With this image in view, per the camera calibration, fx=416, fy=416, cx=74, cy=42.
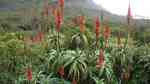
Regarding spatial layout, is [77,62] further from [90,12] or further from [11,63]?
[90,12]

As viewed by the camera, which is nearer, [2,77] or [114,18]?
[2,77]

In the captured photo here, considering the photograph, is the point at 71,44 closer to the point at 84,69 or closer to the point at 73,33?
the point at 73,33

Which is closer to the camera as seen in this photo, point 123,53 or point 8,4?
point 123,53

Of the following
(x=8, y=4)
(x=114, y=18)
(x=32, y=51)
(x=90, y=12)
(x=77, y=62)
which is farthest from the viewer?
(x=8, y=4)

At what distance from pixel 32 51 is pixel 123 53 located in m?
2.47

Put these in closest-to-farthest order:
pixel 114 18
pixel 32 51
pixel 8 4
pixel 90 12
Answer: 1. pixel 32 51
2. pixel 114 18
3. pixel 90 12
4. pixel 8 4

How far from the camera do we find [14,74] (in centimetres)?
1066

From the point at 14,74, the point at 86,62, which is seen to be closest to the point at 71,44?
the point at 86,62

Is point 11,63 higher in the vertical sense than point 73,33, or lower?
lower

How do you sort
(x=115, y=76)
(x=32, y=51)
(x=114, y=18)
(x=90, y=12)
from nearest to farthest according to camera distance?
(x=115, y=76), (x=32, y=51), (x=114, y=18), (x=90, y=12)

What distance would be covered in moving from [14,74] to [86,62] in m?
2.01

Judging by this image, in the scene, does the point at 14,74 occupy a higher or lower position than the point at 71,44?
lower

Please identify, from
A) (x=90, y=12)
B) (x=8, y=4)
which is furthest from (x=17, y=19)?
(x=8, y=4)

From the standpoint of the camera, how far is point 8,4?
32.8 m
